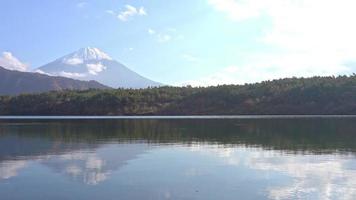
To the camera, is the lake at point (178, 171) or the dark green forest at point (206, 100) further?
the dark green forest at point (206, 100)

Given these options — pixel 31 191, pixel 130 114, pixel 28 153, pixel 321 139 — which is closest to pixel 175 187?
pixel 31 191

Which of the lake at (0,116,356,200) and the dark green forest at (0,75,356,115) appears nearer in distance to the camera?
the lake at (0,116,356,200)

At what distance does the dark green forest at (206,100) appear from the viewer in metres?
119

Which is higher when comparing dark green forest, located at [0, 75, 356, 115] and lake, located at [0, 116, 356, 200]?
dark green forest, located at [0, 75, 356, 115]

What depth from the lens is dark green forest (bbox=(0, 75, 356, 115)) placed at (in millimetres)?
119125

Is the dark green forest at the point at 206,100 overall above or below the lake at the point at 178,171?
above

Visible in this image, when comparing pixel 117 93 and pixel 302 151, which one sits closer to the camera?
pixel 302 151

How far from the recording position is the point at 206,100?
136m

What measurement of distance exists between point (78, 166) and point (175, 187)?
7565 mm

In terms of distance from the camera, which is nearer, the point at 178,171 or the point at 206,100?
the point at 178,171

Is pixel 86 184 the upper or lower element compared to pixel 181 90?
lower

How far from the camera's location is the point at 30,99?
467 feet

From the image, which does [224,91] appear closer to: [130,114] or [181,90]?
[181,90]

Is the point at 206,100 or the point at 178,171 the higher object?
the point at 206,100
